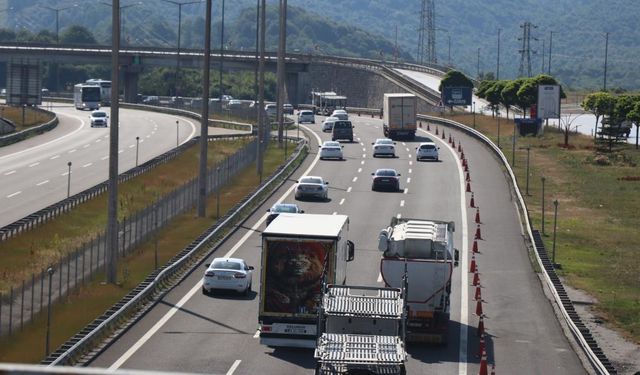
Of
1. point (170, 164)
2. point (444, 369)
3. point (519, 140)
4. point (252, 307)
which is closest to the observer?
point (444, 369)

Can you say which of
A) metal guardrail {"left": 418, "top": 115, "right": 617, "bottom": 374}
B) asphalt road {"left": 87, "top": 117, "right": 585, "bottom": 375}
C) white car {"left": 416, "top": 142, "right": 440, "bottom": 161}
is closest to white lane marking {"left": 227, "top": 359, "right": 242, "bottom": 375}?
asphalt road {"left": 87, "top": 117, "right": 585, "bottom": 375}

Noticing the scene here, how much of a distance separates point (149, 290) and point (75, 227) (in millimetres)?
16818

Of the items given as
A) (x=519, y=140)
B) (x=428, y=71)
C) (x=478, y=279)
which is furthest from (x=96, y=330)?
(x=428, y=71)

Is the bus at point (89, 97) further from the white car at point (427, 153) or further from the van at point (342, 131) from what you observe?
the white car at point (427, 153)

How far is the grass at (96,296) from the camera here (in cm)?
3275

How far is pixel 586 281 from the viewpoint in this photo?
4872 centimetres

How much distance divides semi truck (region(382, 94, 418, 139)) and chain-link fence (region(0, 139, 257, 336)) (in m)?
38.2

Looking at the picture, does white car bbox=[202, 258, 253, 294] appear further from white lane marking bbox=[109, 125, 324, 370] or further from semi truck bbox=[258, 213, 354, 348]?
semi truck bbox=[258, 213, 354, 348]

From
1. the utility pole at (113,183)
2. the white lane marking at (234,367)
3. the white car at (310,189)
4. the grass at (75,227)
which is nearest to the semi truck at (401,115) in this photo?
the grass at (75,227)

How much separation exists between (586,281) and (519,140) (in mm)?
60150

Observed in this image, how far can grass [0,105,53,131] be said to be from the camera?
123269 millimetres

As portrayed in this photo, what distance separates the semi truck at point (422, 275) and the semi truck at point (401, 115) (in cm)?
6660

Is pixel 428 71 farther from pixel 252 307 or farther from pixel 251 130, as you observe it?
pixel 252 307

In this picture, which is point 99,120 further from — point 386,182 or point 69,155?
point 386,182
